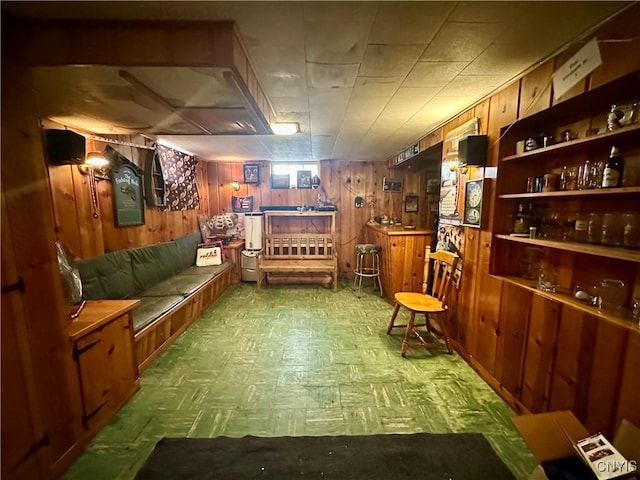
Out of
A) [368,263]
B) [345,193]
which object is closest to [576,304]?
[368,263]

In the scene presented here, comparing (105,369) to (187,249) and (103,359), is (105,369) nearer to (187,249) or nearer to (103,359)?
(103,359)

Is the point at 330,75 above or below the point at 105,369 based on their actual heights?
above

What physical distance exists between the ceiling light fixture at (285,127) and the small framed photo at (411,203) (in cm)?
295

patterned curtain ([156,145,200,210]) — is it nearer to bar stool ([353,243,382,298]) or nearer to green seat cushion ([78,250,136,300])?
green seat cushion ([78,250,136,300])

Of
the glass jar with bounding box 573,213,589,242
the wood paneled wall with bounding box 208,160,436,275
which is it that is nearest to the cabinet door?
the glass jar with bounding box 573,213,589,242

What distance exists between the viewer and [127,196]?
3.04 m

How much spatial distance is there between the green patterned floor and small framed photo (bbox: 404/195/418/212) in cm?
280

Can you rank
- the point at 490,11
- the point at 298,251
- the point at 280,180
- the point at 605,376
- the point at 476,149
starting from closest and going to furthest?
the point at 490,11 → the point at 605,376 → the point at 476,149 → the point at 298,251 → the point at 280,180

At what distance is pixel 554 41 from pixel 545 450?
1.97 m

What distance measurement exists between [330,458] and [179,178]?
13.6 ft

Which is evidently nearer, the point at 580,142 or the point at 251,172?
the point at 580,142

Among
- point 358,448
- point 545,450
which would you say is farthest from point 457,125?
point 358,448

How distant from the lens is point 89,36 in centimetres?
128

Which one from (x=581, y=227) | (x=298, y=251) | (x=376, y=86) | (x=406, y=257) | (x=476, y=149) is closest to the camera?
(x=581, y=227)
